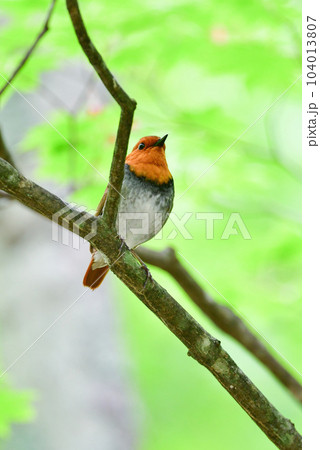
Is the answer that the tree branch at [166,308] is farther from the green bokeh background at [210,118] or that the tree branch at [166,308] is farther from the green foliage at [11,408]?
the green foliage at [11,408]

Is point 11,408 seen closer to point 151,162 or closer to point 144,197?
point 144,197

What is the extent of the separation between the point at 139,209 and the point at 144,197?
68mm

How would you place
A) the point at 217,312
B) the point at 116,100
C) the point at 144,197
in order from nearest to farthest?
the point at 116,100, the point at 217,312, the point at 144,197

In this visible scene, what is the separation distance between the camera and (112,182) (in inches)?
71.4

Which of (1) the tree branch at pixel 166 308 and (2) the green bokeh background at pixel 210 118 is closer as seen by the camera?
(1) the tree branch at pixel 166 308

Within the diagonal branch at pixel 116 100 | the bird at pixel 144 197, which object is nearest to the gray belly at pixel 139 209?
the bird at pixel 144 197

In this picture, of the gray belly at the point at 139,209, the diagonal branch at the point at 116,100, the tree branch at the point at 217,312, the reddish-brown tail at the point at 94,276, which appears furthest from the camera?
the reddish-brown tail at the point at 94,276

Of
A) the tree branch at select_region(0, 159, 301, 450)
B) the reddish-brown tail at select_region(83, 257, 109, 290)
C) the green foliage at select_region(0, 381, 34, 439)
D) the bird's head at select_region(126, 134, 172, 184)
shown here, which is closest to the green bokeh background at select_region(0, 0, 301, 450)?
the bird's head at select_region(126, 134, 172, 184)

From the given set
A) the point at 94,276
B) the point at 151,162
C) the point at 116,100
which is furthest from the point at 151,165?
the point at 116,100

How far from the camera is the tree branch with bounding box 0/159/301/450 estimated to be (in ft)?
5.96

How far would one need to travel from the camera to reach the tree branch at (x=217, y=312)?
2705 millimetres

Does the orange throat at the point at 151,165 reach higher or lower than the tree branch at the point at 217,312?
higher

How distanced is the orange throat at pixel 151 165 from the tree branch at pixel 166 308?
1016 millimetres

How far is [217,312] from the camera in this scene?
2.78 meters
